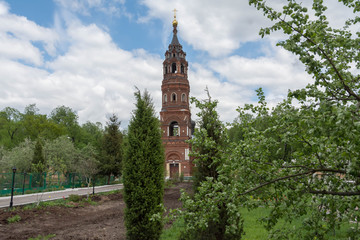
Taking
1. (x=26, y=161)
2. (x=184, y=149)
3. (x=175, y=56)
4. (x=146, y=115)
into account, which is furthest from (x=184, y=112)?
(x=146, y=115)

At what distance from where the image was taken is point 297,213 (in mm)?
3012

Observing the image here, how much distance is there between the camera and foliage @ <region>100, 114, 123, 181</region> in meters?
27.1

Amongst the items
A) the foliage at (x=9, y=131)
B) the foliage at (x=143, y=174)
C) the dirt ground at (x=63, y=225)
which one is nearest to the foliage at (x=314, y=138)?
the foliage at (x=143, y=174)

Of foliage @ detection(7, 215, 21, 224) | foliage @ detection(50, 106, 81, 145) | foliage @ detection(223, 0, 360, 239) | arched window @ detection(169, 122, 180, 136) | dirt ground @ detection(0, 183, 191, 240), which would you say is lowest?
dirt ground @ detection(0, 183, 191, 240)

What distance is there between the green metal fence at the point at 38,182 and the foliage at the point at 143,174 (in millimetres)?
13321

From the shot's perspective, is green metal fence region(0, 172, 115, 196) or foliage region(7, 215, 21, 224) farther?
green metal fence region(0, 172, 115, 196)

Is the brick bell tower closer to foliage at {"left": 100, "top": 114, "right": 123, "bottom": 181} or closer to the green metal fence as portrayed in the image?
foliage at {"left": 100, "top": 114, "right": 123, "bottom": 181}

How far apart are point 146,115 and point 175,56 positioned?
3200 centimetres

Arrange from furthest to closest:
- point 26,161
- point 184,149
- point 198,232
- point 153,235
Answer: point 184,149 < point 26,161 < point 153,235 < point 198,232

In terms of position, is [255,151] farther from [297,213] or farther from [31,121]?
[31,121]

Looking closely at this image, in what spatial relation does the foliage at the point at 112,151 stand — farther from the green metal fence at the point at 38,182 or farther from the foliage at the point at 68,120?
the foliage at the point at 68,120

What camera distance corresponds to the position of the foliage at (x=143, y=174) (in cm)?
729

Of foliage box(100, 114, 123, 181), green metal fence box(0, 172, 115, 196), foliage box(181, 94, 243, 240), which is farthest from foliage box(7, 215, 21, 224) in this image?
foliage box(100, 114, 123, 181)

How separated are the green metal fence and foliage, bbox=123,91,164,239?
43.7ft
